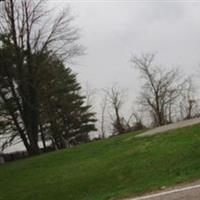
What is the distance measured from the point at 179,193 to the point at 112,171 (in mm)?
6132

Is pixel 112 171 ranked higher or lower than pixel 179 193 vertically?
higher

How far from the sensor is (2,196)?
55.9 feet

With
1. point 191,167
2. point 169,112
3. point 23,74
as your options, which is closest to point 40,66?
point 23,74

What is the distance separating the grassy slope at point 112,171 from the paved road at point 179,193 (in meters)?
0.89

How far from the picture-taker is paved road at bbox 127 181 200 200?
1006 centimetres

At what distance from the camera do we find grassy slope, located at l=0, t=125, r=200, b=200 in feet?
45.3

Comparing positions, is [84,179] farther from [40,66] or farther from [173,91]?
[173,91]

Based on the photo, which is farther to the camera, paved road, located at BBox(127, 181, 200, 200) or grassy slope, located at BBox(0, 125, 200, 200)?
grassy slope, located at BBox(0, 125, 200, 200)

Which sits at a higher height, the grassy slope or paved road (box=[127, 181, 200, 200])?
the grassy slope

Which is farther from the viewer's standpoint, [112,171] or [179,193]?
[112,171]

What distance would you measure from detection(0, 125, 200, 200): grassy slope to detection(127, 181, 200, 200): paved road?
2.92 feet

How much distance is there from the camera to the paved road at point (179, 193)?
10057 millimetres

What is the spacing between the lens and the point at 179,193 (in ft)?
34.9

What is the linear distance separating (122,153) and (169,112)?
47041 mm
